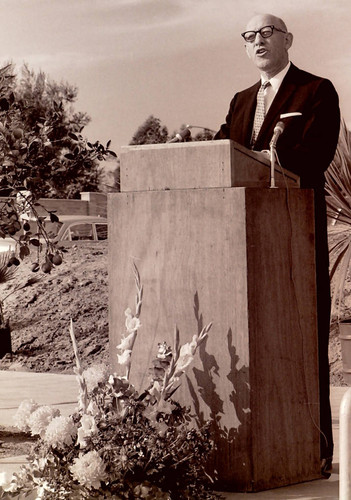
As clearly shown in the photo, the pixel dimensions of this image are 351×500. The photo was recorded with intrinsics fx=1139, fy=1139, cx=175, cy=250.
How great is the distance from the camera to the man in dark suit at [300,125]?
499 centimetres

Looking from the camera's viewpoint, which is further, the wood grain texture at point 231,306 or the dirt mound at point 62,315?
the dirt mound at point 62,315

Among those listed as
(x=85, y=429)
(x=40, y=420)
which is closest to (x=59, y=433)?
(x=85, y=429)

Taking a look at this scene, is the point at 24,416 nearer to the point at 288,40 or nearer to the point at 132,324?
the point at 132,324

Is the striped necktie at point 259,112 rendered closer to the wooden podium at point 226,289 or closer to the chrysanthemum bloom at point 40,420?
the wooden podium at point 226,289

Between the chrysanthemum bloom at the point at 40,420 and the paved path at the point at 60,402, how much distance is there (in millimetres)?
766

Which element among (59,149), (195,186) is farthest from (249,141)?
(59,149)

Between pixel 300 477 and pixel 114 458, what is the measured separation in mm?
971

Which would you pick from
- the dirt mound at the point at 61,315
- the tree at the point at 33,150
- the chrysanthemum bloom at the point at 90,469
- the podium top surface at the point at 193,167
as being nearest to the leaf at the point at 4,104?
the tree at the point at 33,150

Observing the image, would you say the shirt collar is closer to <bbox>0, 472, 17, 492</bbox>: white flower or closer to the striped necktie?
the striped necktie

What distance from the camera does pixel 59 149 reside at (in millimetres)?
28859

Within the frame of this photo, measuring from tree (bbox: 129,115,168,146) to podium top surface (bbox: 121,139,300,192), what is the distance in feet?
86.9

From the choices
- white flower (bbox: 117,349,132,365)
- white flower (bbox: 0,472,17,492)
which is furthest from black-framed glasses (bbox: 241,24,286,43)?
white flower (bbox: 0,472,17,492)

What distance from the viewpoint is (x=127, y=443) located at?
4152 millimetres

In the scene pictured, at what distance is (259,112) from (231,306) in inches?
48.0
